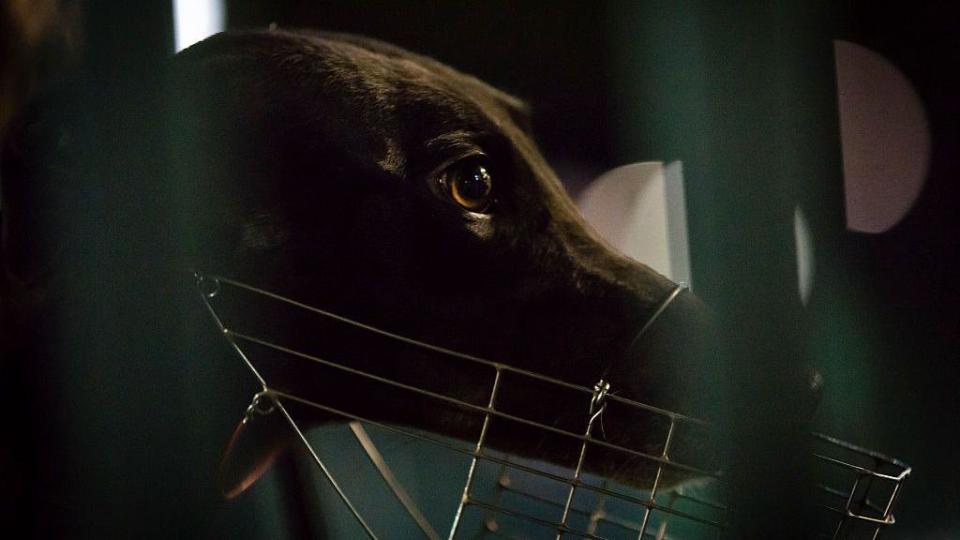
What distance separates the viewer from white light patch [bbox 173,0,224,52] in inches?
38.4

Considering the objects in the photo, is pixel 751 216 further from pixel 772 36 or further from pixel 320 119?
pixel 320 119

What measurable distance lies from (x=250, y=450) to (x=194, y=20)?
22.1 inches

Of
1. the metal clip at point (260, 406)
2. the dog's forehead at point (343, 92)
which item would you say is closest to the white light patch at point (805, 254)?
the dog's forehead at point (343, 92)

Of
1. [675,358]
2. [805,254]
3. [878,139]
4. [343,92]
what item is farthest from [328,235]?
[878,139]

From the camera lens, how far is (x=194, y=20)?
1003 millimetres

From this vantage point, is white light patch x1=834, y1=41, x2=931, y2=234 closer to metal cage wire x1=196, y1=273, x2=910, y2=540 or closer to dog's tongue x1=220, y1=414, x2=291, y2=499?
metal cage wire x1=196, y1=273, x2=910, y2=540

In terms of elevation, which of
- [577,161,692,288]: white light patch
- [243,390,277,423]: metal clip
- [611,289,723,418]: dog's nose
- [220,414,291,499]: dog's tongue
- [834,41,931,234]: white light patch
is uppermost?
[834,41,931,234]: white light patch

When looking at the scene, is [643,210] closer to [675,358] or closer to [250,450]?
[675,358]

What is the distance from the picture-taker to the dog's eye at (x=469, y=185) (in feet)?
3.08

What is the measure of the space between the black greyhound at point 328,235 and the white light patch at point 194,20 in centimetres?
6

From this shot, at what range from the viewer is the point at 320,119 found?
920 millimetres

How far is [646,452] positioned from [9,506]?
0.80 m

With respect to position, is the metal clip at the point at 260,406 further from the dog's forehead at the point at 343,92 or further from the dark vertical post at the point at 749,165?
the dark vertical post at the point at 749,165

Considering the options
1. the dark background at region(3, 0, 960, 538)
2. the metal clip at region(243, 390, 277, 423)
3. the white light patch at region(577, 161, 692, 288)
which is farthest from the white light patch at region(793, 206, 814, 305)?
the metal clip at region(243, 390, 277, 423)
